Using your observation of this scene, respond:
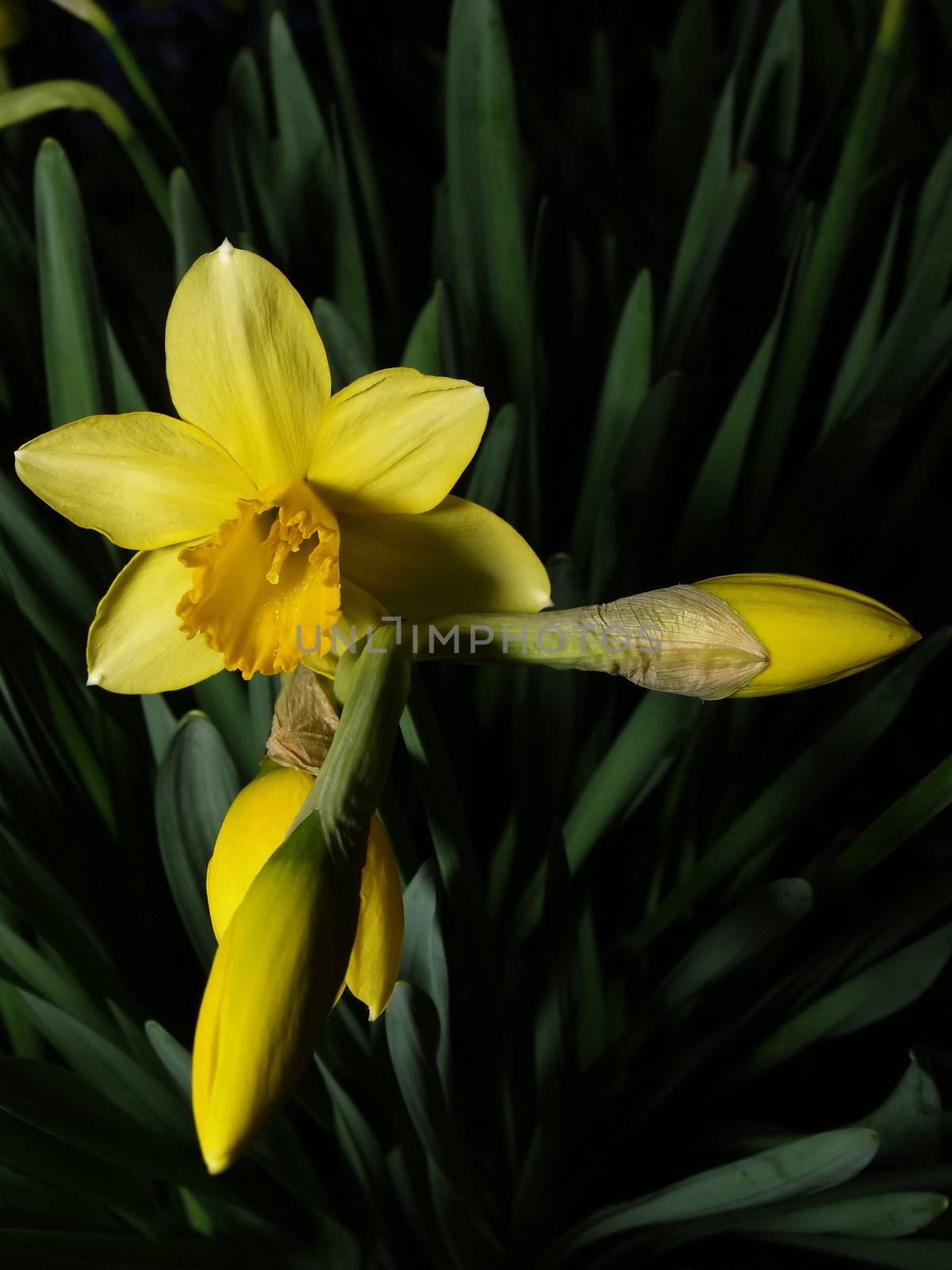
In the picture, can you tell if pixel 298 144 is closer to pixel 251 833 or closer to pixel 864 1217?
pixel 251 833

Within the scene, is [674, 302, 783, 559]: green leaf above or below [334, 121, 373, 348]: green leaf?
below

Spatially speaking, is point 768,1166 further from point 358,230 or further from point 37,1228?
point 358,230

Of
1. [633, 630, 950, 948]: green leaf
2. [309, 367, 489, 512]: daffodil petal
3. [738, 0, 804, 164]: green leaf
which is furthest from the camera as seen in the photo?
[738, 0, 804, 164]: green leaf

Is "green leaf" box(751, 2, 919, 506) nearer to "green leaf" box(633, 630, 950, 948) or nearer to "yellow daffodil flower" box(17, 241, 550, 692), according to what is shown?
"green leaf" box(633, 630, 950, 948)

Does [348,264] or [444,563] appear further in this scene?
[348,264]

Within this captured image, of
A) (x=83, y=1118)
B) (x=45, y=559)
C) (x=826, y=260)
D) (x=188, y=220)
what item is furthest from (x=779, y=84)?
(x=83, y=1118)

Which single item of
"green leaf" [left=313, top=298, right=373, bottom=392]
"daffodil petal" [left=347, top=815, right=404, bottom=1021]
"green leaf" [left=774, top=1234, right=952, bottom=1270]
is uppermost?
"green leaf" [left=313, top=298, right=373, bottom=392]

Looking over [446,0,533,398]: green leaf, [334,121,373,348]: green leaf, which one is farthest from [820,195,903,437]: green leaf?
[334,121,373,348]: green leaf

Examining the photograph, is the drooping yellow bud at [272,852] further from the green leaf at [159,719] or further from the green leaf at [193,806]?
the green leaf at [159,719]

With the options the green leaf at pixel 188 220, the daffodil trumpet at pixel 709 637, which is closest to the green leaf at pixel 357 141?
the green leaf at pixel 188 220
